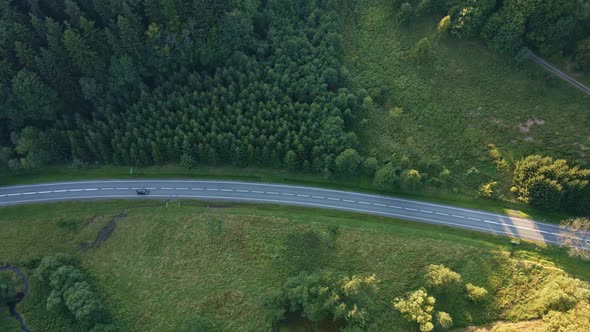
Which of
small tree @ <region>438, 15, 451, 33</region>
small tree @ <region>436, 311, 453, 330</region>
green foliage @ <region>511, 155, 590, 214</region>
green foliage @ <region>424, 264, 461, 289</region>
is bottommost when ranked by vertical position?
small tree @ <region>436, 311, 453, 330</region>

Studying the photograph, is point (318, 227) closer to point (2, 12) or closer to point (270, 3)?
point (270, 3)

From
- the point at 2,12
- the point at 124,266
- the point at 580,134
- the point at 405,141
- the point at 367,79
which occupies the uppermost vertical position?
the point at 2,12

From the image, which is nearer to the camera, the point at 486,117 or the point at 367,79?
the point at 486,117

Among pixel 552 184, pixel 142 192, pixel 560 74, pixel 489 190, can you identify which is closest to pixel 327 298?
pixel 489 190

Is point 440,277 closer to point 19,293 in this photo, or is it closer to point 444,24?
point 444,24

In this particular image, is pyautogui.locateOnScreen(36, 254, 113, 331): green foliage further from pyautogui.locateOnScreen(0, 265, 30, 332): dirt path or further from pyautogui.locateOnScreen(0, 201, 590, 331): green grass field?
pyautogui.locateOnScreen(0, 265, 30, 332): dirt path

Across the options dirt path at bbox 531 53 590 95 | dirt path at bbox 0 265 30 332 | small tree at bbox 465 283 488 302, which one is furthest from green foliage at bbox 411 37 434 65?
dirt path at bbox 0 265 30 332

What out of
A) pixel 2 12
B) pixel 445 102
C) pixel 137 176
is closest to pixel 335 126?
pixel 445 102
